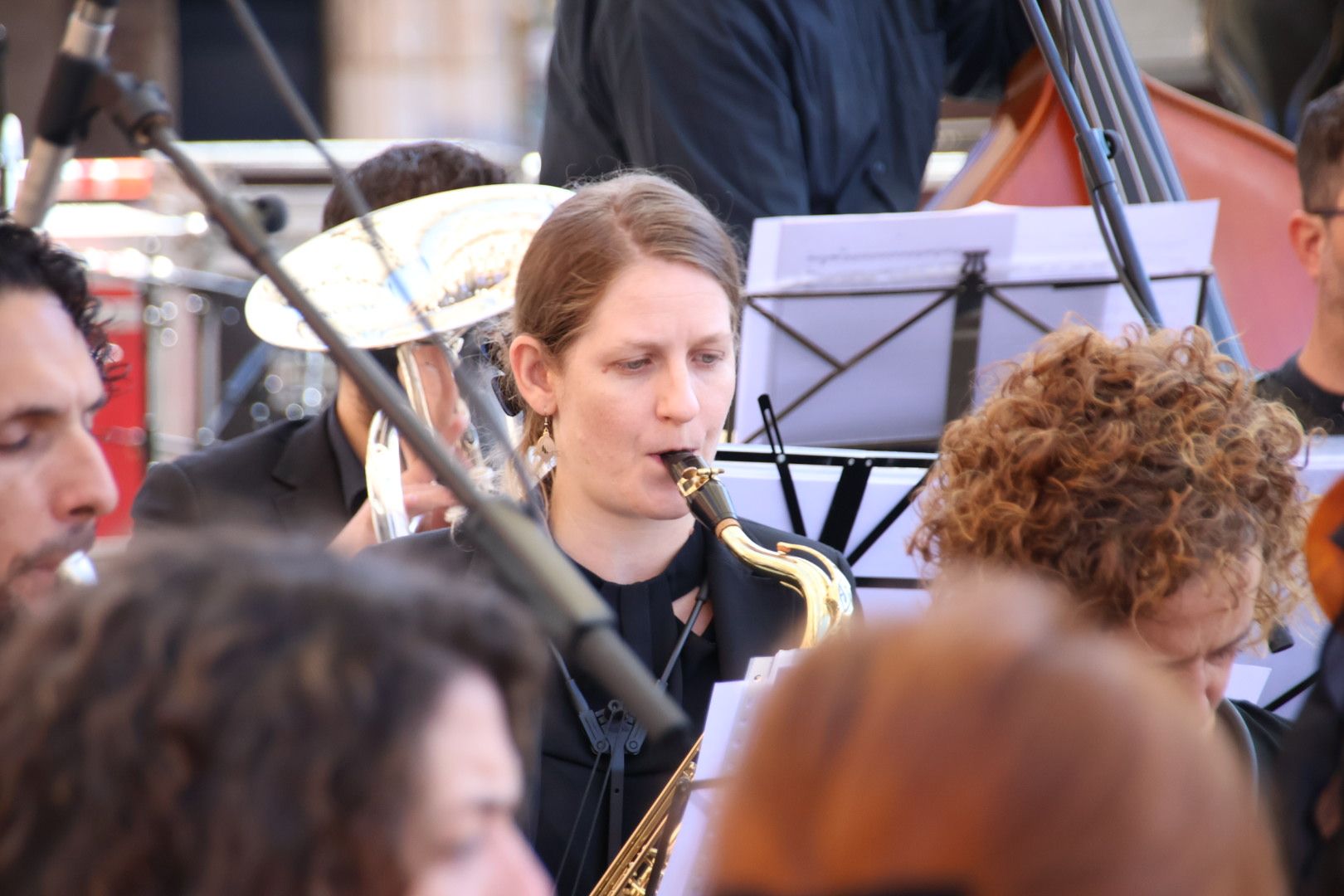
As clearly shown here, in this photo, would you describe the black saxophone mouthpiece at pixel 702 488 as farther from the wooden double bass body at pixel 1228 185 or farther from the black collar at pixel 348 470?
the wooden double bass body at pixel 1228 185

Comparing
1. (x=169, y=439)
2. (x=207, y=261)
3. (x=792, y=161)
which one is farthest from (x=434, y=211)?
(x=207, y=261)

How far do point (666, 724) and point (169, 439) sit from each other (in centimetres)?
455

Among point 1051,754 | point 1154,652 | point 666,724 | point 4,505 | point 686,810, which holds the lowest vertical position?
point 686,810

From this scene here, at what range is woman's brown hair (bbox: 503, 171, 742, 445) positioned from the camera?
6.31 ft

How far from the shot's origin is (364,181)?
2.72 m

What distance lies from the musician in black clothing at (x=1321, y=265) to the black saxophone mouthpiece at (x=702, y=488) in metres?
1.17

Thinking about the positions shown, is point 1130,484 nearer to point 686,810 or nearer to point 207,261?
point 686,810

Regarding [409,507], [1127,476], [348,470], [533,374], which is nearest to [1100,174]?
[1127,476]

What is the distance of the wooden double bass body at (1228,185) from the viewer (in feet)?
10.1

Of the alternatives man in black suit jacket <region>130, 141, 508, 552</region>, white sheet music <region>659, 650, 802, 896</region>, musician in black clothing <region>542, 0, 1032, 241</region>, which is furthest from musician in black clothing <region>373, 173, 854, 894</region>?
musician in black clothing <region>542, 0, 1032, 241</region>

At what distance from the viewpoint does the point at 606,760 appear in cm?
177

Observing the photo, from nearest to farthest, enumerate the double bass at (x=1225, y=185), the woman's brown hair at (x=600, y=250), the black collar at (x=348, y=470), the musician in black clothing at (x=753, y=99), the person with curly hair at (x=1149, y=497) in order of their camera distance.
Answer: the person with curly hair at (x=1149, y=497), the woman's brown hair at (x=600, y=250), the black collar at (x=348, y=470), the musician in black clothing at (x=753, y=99), the double bass at (x=1225, y=185)

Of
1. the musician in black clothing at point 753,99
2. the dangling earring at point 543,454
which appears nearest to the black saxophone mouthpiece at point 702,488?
the dangling earring at point 543,454

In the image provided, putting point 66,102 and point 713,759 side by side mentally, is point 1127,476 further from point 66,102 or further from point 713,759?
point 66,102
